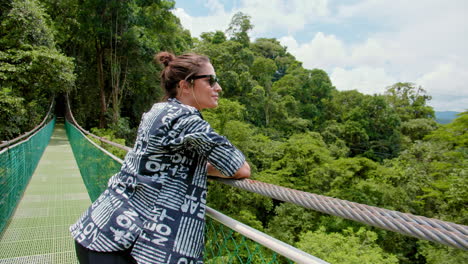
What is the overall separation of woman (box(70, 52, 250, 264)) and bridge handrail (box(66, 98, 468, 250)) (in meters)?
0.21

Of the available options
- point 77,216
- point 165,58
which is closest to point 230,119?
point 77,216

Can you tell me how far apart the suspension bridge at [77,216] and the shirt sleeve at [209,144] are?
0.14 metres

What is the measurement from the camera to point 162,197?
86cm

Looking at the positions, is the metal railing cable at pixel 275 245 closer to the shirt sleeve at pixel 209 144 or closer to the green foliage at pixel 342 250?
the shirt sleeve at pixel 209 144

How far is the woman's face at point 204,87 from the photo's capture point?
1041 millimetres

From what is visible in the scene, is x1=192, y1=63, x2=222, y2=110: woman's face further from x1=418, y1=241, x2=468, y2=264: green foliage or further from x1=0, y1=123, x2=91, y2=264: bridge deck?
x1=418, y1=241, x2=468, y2=264: green foliage

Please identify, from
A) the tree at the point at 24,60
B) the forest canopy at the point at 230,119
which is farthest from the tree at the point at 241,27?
the tree at the point at 24,60

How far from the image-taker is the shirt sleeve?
2.69 feet

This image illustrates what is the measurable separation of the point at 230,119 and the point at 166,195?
16.4m

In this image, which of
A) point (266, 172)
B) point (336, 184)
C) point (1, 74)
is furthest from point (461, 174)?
point (1, 74)

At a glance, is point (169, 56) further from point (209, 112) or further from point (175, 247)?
point (209, 112)

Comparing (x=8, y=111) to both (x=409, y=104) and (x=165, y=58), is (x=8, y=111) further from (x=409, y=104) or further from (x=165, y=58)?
(x=409, y=104)

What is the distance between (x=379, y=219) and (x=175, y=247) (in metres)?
0.54

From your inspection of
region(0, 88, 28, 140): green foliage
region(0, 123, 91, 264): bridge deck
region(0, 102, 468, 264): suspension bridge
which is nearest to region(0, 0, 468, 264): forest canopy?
region(0, 88, 28, 140): green foliage
